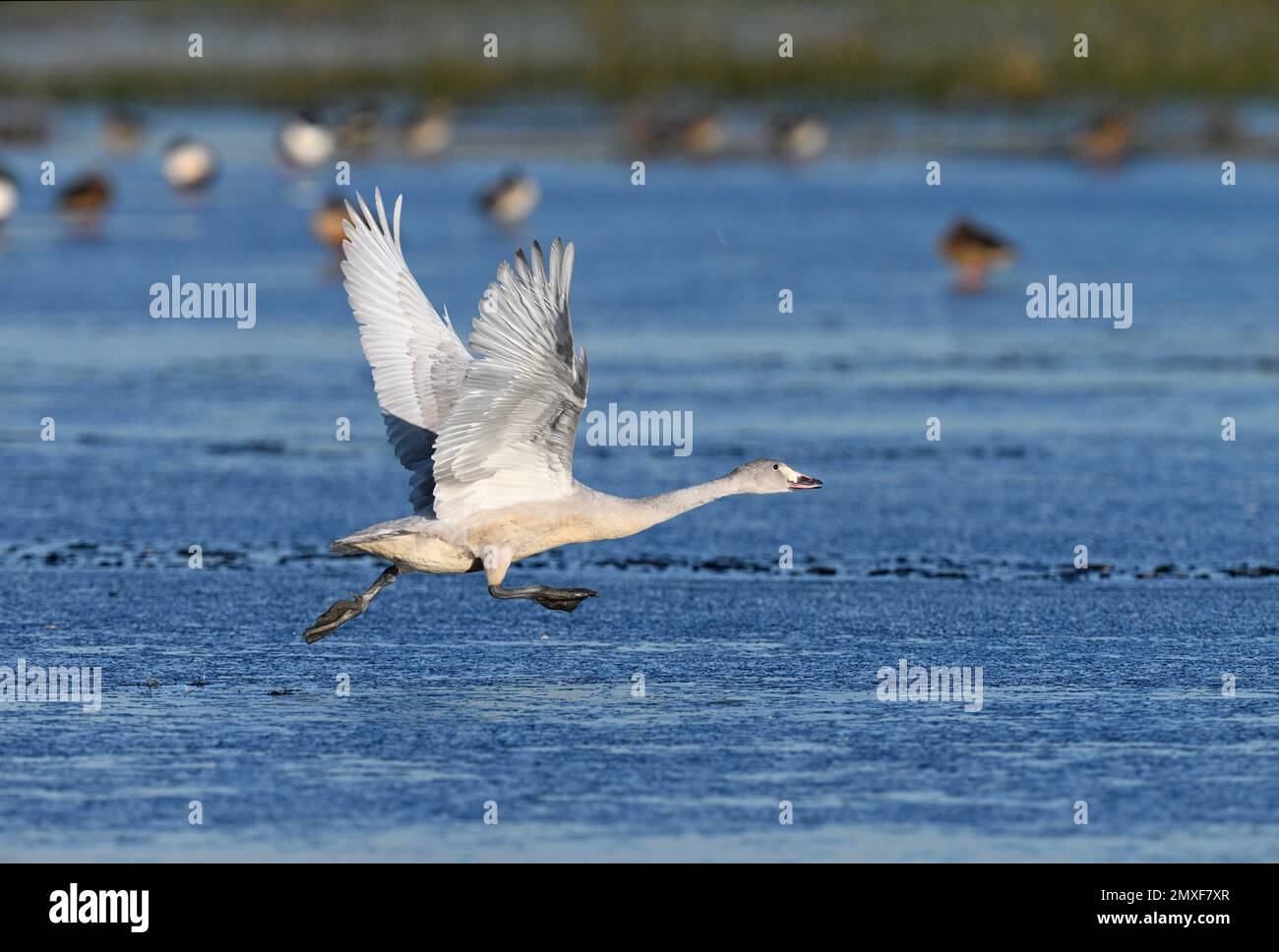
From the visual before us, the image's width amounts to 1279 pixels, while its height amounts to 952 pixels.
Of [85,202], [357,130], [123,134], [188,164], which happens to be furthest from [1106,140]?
[85,202]

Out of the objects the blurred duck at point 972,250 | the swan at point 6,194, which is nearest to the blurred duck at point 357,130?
the swan at point 6,194

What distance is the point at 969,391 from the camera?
13.8 m

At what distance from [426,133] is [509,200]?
23.0 ft

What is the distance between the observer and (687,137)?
2777cm

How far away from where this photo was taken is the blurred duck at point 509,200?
825 inches

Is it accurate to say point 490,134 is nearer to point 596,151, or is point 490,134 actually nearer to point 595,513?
point 596,151

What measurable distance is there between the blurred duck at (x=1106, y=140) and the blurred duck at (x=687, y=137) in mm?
4513

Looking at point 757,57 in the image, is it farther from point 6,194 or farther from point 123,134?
point 6,194

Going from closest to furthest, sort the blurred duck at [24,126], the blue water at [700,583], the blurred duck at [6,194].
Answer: the blue water at [700,583] < the blurred duck at [6,194] < the blurred duck at [24,126]

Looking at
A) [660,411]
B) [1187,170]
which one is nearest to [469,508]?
[660,411]

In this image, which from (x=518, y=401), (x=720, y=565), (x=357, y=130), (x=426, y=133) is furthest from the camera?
(x=426, y=133)

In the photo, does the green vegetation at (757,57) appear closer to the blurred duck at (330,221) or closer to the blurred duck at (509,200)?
the blurred duck at (509,200)

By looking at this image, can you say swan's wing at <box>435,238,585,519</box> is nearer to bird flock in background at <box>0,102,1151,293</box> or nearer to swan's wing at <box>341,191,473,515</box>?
swan's wing at <box>341,191,473,515</box>

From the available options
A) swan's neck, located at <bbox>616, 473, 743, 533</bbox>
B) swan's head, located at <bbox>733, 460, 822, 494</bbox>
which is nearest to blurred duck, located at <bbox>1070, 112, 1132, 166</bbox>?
swan's head, located at <bbox>733, 460, 822, 494</bbox>
